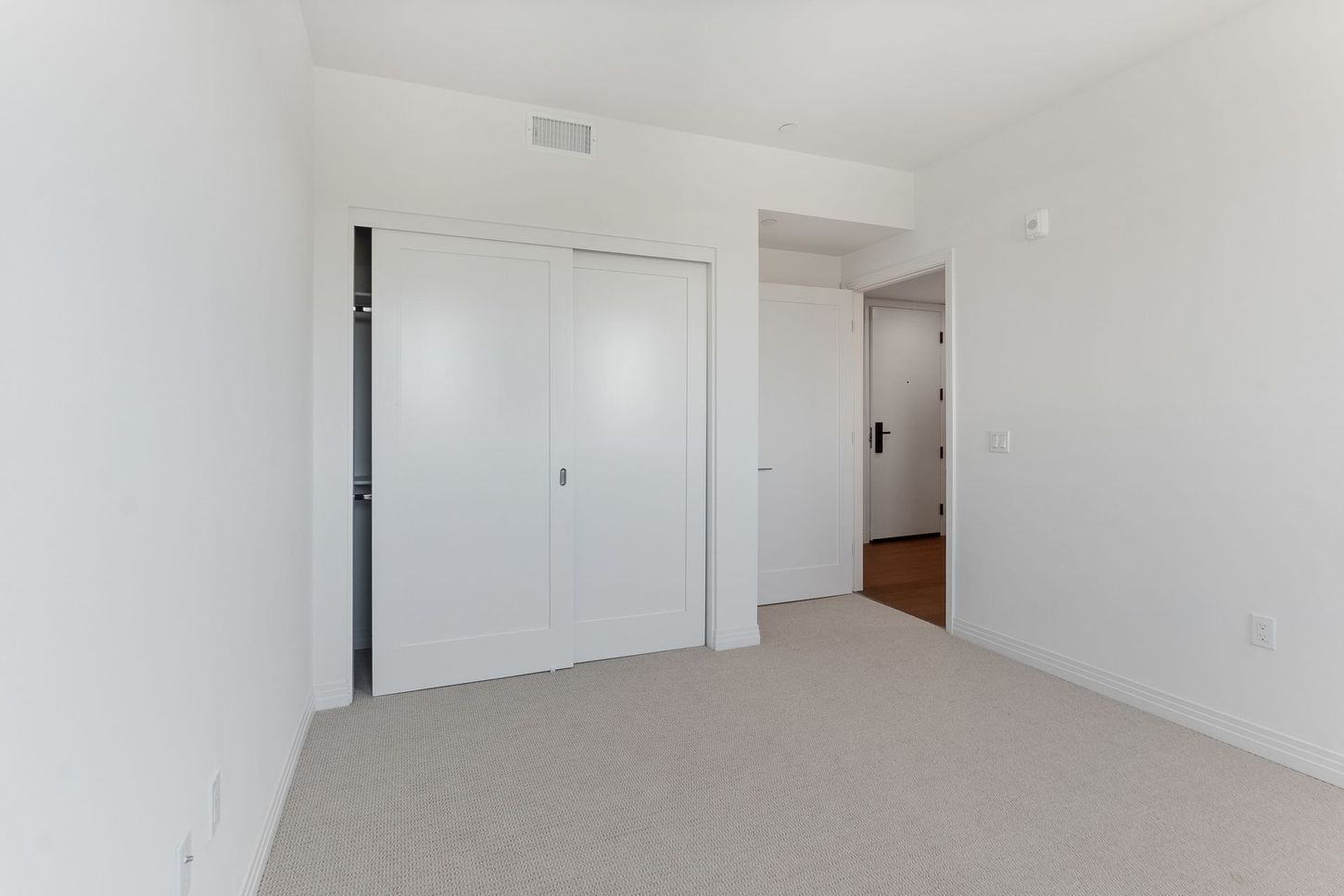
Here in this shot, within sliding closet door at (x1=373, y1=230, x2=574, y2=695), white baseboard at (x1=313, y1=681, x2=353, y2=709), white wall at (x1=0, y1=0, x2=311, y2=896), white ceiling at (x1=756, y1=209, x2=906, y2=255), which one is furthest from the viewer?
white ceiling at (x1=756, y1=209, x2=906, y2=255)

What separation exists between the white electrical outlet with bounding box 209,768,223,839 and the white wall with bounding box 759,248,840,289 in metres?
4.05

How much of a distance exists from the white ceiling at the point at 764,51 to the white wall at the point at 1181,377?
31 cm

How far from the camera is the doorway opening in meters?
6.22

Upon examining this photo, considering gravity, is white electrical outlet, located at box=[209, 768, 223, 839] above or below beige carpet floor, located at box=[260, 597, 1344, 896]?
above

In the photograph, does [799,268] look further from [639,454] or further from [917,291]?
[639,454]

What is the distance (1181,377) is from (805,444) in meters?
2.19

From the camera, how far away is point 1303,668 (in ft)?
7.79

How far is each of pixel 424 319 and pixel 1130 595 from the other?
11.0ft

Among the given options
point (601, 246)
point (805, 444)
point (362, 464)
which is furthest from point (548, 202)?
point (805, 444)

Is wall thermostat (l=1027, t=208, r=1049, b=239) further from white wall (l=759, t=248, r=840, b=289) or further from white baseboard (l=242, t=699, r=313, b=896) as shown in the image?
white baseboard (l=242, t=699, r=313, b=896)

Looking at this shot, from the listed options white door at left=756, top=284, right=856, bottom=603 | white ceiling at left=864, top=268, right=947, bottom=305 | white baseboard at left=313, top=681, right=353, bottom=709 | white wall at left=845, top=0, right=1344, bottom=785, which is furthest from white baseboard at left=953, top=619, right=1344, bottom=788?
white ceiling at left=864, top=268, right=947, bottom=305

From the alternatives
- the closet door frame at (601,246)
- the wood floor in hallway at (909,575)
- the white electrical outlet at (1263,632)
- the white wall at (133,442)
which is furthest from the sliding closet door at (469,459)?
the white electrical outlet at (1263,632)

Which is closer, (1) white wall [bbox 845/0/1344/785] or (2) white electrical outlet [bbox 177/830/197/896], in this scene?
(2) white electrical outlet [bbox 177/830/197/896]

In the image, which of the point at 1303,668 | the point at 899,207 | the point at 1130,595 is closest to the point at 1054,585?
→ the point at 1130,595
